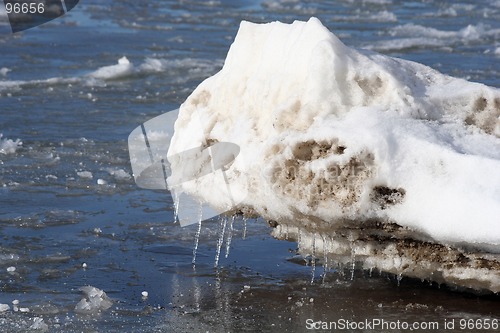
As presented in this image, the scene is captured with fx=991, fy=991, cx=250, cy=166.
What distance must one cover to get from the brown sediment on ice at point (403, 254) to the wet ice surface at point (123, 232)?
0.18 m

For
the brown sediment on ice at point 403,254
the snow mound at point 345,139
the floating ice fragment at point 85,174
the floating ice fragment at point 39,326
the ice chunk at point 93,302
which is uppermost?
the snow mound at point 345,139

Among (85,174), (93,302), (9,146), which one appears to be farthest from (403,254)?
(9,146)

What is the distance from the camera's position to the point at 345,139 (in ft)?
16.2

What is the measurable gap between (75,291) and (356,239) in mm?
1648

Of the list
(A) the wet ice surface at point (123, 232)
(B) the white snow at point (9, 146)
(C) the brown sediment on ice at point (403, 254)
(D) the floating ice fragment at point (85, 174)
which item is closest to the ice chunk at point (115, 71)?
(A) the wet ice surface at point (123, 232)

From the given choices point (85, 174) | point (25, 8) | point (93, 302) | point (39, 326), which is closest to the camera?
point (39, 326)

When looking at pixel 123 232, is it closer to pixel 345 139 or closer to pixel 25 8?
pixel 345 139

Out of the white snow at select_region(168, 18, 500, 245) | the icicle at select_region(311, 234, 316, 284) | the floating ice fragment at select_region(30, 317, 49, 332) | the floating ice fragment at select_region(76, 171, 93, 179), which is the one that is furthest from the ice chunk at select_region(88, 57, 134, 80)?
the floating ice fragment at select_region(30, 317, 49, 332)

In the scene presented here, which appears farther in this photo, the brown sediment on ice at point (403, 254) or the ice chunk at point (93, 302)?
the ice chunk at point (93, 302)

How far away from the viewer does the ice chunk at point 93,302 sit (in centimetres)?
538

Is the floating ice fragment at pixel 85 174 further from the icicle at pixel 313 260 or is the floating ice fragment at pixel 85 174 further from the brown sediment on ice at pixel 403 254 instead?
the brown sediment on ice at pixel 403 254

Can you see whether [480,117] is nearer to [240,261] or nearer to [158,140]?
[240,261]

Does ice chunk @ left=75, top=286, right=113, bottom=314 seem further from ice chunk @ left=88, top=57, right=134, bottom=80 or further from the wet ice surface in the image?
ice chunk @ left=88, top=57, right=134, bottom=80

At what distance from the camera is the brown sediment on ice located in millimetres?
5129
